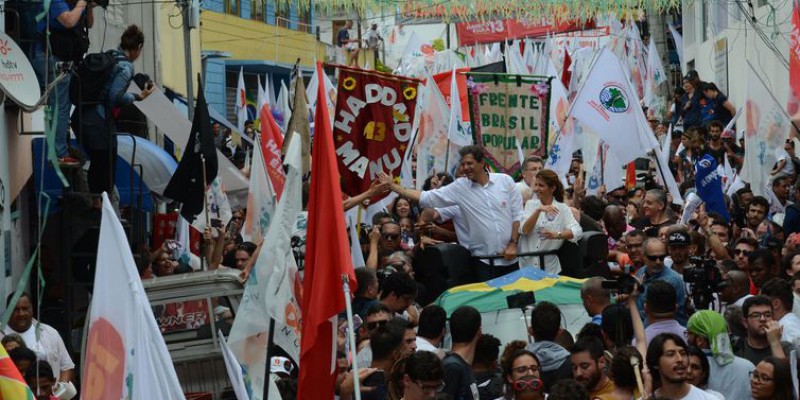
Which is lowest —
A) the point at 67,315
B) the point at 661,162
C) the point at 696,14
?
the point at 67,315

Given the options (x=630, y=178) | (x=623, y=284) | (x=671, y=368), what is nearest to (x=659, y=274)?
(x=623, y=284)

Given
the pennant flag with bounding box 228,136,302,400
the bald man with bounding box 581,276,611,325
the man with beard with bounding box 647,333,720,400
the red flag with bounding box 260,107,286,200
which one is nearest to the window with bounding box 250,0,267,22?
the red flag with bounding box 260,107,286,200

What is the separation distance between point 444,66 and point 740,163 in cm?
1577

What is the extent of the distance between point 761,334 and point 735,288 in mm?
1552

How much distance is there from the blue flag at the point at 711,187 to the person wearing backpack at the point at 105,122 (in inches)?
225

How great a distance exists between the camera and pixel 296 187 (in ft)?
30.2

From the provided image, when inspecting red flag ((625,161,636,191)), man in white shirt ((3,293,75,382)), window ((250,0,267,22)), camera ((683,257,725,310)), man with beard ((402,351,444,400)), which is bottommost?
man in white shirt ((3,293,75,382))

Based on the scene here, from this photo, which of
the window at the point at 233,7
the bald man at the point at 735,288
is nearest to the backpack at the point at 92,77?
the bald man at the point at 735,288

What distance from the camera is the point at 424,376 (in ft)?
27.3

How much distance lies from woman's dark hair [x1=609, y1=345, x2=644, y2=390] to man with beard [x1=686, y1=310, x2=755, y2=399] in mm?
508

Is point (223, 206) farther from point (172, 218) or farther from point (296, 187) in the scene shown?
point (296, 187)

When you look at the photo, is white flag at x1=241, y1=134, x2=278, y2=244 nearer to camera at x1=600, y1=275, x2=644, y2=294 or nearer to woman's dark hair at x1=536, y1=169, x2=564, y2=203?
woman's dark hair at x1=536, y1=169, x2=564, y2=203

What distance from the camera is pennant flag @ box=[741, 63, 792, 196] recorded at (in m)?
16.5

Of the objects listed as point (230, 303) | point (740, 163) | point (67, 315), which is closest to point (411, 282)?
point (230, 303)
